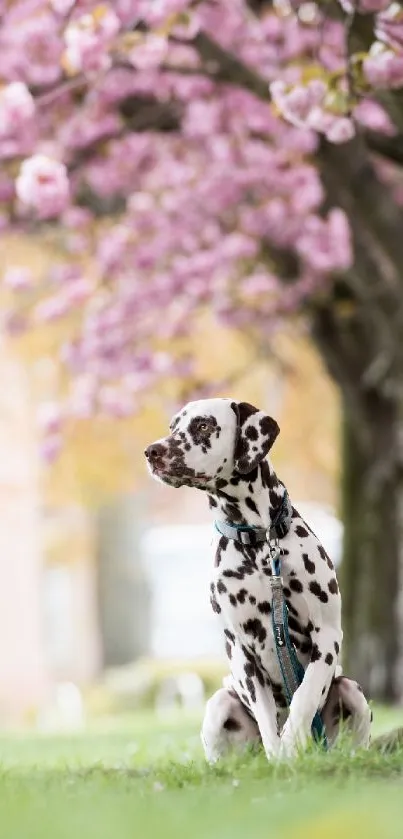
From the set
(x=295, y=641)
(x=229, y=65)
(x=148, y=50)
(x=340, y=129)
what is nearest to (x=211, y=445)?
(x=295, y=641)

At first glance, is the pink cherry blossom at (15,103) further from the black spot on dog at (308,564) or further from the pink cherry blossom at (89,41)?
the black spot on dog at (308,564)

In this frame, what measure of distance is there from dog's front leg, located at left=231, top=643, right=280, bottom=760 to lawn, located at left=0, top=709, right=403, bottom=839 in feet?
0.42

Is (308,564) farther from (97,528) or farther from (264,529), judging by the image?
(97,528)

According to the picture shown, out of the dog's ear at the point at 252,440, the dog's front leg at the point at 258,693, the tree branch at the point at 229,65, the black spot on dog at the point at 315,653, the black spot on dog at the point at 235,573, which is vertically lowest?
the dog's front leg at the point at 258,693

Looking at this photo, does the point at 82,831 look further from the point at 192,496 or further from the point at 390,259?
the point at 192,496

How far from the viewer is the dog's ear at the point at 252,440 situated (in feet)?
14.4

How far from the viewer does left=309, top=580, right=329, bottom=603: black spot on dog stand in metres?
4.43

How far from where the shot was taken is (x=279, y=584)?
4379 mm

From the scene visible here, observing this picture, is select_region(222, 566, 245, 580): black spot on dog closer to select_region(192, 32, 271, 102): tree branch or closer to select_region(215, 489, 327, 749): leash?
select_region(215, 489, 327, 749): leash

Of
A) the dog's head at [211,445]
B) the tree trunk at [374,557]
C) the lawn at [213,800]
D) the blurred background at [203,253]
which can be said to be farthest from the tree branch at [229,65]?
the tree trunk at [374,557]

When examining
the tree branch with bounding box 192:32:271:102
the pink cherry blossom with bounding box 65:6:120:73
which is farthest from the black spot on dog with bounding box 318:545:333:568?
the tree branch with bounding box 192:32:271:102

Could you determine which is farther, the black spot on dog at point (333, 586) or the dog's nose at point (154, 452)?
the black spot on dog at point (333, 586)

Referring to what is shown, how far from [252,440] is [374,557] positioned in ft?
27.6

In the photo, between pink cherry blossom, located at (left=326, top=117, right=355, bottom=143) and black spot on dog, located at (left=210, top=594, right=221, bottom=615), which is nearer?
black spot on dog, located at (left=210, top=594, right=221, bottom=615)
